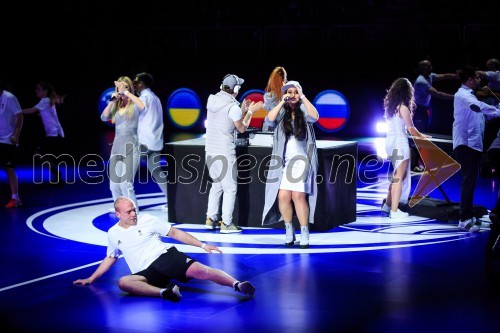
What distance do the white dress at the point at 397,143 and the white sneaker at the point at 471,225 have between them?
1.15 meters

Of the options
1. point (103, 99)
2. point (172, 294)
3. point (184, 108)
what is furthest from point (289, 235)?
point (103, 99)

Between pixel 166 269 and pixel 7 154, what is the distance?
5932 mm

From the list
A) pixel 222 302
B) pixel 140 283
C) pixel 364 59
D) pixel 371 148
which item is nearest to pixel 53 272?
pixel 140 283

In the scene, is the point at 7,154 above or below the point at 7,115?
below

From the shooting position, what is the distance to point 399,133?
11.7 m

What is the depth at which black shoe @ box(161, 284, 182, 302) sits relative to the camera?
7793 millimetres

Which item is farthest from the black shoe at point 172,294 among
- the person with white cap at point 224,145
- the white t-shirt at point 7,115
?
the white t-shirt at point 7,115

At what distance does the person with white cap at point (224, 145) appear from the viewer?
11.0m

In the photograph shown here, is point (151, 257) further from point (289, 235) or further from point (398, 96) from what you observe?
point (398, 96)

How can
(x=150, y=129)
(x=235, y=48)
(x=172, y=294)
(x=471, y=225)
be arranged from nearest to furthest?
(x=172, y=294), (x=471, y=225), (x=150, y=129), (x=235, y=48)

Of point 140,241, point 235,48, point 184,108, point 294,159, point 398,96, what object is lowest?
point 140,241

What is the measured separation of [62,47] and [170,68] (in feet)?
9.24

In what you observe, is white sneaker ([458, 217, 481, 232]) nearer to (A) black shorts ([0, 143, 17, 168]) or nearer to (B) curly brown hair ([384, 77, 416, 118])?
(B) curly brown hair ([384, 77, 416, 118])

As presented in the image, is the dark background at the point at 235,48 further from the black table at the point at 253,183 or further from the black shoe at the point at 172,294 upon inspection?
the black shoe at the point at 172,294
